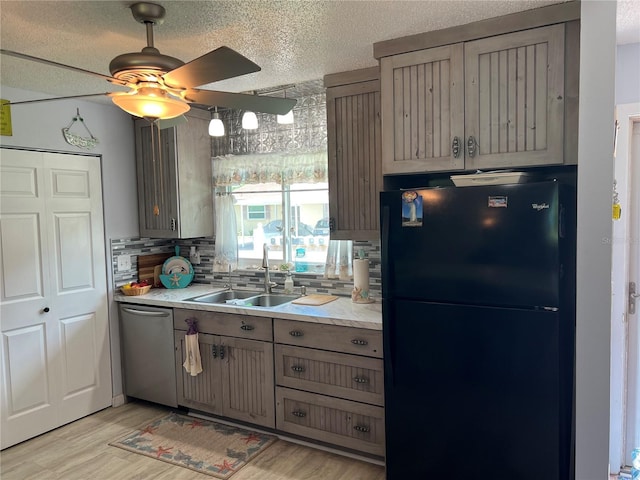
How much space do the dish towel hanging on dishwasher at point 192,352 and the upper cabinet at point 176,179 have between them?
2.77 ft

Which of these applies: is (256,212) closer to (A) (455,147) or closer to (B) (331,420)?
(B) (331,420)

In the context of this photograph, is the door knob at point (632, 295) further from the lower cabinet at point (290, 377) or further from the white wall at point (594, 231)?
the white wall at point (594, 231)

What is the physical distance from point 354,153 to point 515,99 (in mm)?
1004

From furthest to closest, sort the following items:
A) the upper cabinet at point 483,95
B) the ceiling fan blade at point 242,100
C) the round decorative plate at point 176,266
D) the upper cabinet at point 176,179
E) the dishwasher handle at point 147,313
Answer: the round decorative plate at point 176,266
the upper cabinet at point 176,179
the dishwasher handle at point 147,313
the upper cabinet at point 483,95
the ceiling fan blade at point 242,100

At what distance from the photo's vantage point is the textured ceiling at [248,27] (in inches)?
75.8

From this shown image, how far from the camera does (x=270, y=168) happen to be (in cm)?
351

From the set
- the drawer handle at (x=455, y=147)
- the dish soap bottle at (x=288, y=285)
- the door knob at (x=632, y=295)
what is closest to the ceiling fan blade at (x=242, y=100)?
the drawer handle at (x=455, y=147)

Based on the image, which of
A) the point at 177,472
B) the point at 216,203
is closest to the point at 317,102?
the point at 216,203

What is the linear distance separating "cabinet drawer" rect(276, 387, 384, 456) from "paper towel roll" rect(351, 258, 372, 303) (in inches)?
26.7

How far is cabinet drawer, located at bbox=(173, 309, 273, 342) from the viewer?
2893 mm

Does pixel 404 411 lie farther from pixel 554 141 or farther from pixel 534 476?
pixel 554 141

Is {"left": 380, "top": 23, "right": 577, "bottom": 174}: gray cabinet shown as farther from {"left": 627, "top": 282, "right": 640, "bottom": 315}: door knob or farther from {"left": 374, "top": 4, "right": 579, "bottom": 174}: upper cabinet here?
{"left": 627, "top": 282, "right": 640, "bottom": 315}: door knob

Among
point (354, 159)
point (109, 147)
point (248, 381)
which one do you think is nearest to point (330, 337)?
point (248, 381)

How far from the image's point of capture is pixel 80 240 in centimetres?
335
